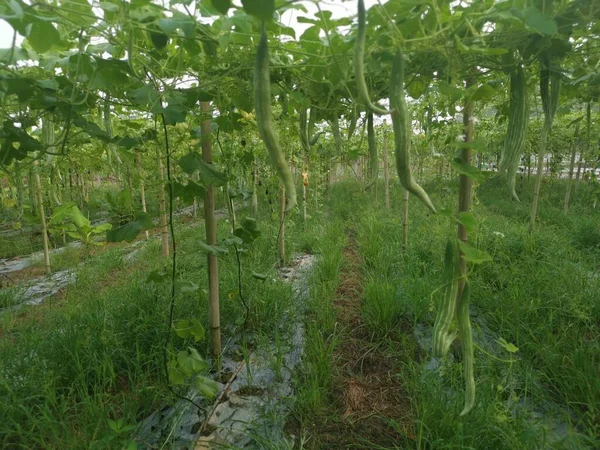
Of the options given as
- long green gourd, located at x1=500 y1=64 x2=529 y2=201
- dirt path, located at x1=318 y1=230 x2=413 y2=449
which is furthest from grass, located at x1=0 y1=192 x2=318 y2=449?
long green gourd, located at x1=500 y1=64 x2=529 y2=201

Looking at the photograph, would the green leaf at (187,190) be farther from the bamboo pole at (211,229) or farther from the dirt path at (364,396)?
the dirt path at (364,396)

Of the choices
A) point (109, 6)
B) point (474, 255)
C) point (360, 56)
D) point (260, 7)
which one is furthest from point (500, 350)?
point (109, 6)

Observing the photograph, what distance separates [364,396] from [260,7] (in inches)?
68.4

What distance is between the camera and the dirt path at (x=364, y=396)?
1.57 metres

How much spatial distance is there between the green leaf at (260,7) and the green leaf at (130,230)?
3.22 ft

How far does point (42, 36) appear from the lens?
1003mm

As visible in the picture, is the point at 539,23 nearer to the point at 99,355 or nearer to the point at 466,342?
the point at 466,342

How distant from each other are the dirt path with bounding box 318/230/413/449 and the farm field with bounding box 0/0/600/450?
0.04ft

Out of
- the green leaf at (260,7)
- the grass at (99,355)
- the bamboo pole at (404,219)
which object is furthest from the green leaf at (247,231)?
the bamboo pole at (404,219)

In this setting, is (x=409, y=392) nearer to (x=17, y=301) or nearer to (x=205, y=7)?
(x=205, y=7)

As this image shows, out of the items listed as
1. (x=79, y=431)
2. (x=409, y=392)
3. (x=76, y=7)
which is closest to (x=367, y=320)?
(x=409, y=392)

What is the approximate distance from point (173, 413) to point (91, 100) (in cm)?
133

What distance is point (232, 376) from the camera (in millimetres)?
1945

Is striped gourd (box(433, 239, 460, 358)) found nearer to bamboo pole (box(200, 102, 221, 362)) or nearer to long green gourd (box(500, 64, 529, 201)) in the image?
long green gourd (box(500, 64, 529, 201))
